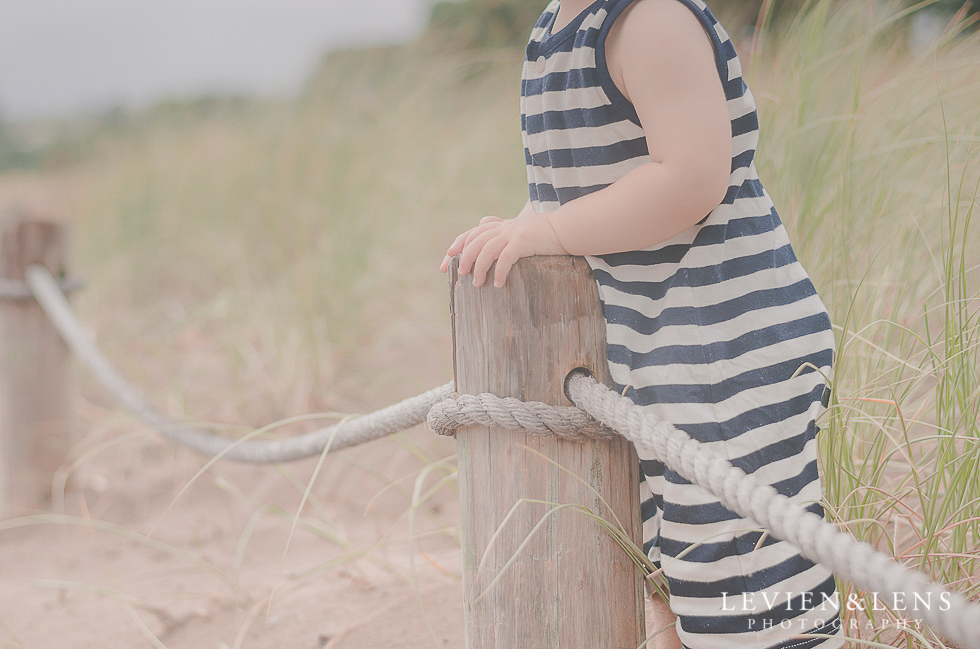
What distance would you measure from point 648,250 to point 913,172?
53.5 inches

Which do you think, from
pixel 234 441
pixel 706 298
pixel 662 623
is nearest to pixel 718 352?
pixel 706 298

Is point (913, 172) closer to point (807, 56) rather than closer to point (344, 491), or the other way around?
point (807, 56)

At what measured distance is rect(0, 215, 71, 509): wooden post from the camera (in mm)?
2480

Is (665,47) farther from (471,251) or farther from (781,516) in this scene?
(781,516)

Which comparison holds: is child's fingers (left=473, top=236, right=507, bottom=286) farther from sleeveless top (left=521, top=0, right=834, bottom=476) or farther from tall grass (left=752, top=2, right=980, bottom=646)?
tall grass (left=752, top=2, right=980, bottom=646)

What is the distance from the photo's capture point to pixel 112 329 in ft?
13.4

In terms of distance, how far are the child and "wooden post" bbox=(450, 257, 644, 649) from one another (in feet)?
0.12

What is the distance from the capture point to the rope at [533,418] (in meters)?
0.94

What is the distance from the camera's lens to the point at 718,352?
94 centimetres

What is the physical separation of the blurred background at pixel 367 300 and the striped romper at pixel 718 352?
14 cm

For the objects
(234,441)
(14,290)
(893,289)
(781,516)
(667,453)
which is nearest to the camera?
(781,516)

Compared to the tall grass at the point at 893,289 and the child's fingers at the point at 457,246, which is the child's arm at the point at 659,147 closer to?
the child's fingers at the point at 457,246

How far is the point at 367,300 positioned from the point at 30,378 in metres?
1.35

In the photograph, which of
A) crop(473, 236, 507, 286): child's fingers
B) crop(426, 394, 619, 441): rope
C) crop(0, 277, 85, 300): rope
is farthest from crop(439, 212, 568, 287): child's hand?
crop(0, 277, 85, 300): rope
